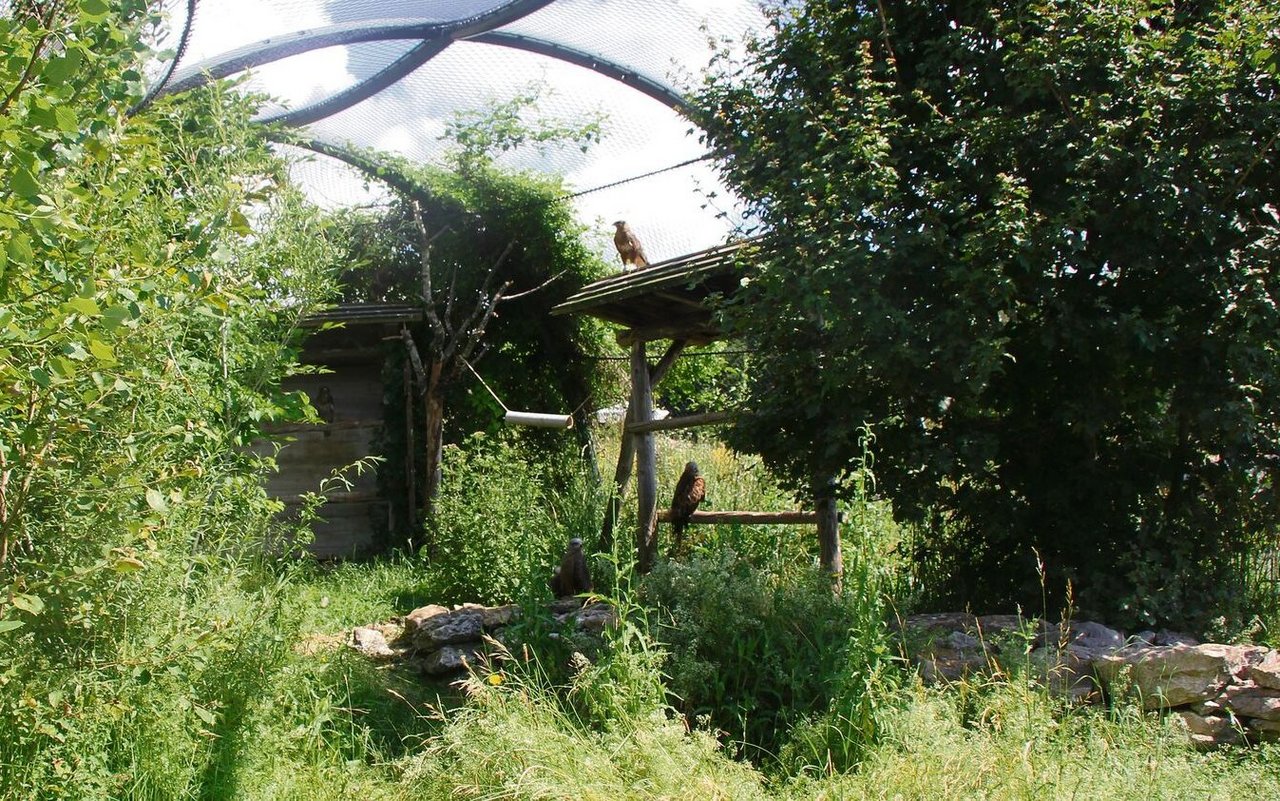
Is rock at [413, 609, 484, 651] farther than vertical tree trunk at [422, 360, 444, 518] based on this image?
No

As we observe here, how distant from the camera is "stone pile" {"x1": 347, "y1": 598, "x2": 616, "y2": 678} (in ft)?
17.3

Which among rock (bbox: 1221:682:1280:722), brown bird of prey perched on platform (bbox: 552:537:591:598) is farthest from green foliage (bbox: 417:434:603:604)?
rock (bbox: 1221:682:1280:722)

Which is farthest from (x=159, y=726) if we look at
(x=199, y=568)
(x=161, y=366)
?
(x=161, y=366)

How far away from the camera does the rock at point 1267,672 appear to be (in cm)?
394

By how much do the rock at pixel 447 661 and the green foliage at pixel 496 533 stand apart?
2.46 ft

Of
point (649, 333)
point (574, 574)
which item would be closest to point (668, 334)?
point (649, 333)

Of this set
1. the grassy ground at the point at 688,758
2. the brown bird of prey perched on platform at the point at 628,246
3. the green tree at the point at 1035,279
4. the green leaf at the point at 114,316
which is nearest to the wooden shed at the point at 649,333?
the brown bird of prey perched on platform at the point at 628,246

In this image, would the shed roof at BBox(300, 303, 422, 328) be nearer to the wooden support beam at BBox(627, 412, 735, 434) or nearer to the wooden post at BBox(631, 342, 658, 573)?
the wooden post at BBox(631, 342, 658, 573)

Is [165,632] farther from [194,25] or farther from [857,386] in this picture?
[194,25]

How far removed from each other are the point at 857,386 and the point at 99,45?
335 centimetres

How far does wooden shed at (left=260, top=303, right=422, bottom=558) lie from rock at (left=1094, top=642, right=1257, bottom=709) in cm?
702

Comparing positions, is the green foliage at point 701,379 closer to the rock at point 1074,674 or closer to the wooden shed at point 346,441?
the wooden shed at point 346,441

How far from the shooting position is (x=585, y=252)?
10047 millimetres

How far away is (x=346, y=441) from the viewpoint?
10.1 m
